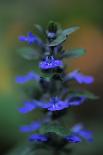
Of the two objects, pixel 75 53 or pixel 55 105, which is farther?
pixel 75 53

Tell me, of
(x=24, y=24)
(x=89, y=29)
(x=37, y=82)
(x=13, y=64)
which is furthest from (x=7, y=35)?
(x=37, y=82)

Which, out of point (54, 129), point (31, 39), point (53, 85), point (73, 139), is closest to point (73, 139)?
point (73, 139)

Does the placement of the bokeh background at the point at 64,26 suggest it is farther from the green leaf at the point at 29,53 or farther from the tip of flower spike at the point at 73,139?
the tip of flower spike at the point at 73,139

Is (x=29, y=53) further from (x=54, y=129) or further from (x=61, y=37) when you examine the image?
(x=54, y=129)

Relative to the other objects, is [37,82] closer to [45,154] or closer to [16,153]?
[16,153]

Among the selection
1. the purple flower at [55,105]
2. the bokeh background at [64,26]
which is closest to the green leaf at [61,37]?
the purple flower at [55,105]

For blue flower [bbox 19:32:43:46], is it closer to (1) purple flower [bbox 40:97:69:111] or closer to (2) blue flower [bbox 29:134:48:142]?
(1) purple flower [bbox 40:97:69:111]
